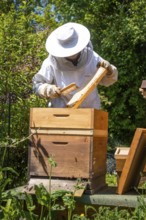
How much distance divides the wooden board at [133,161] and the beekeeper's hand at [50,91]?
27.1 inches

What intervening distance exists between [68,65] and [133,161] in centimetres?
95

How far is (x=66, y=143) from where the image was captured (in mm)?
3043

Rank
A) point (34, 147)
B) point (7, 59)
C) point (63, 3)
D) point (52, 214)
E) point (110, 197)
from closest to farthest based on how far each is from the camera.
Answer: point (52, 214) < point (110, 197) < point (34, 147) < point (7, 59) < point (63, 3)

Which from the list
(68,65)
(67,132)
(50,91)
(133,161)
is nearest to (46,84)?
(50,91)

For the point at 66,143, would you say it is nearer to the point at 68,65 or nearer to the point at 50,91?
the point at 50,91

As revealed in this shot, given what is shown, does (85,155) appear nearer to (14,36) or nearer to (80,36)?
(80,36)

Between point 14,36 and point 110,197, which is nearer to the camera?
point 110,197

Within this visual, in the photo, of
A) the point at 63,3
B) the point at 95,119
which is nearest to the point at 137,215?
the point at 95,119

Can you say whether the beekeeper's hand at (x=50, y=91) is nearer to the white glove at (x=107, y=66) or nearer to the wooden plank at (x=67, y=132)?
the wooden plank at (x=67, y=132)

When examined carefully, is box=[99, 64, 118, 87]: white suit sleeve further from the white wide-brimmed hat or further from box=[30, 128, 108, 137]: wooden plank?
box=[30, 128, 108, 137]: wooden plank

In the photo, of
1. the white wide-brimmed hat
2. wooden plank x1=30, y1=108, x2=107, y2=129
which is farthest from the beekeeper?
wooden plank x1=30, y1=108, x2=107, y2=129

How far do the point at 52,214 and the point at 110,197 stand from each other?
0.45 metres

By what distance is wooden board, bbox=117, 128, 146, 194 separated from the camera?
294 centimetres

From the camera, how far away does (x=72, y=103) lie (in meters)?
3.20
